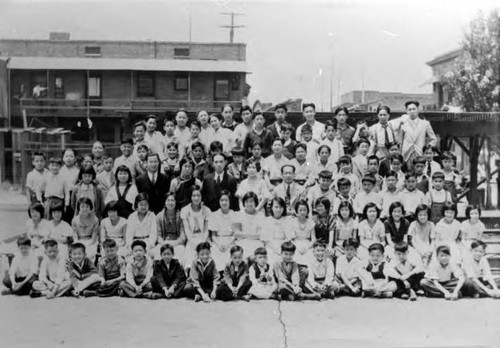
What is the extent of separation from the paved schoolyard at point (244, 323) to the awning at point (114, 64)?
1935mm

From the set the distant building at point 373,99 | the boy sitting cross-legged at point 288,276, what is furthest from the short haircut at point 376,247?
the distant building at point 373,99

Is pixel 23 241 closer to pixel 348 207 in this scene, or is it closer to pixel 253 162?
pixel 253 162

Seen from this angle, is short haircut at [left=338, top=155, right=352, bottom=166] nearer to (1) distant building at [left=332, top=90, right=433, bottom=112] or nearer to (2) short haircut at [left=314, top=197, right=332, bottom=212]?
(2) short haircut at [left=314, top=197, right=332, bottom=212]

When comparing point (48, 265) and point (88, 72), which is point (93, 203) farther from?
point (88, 72)

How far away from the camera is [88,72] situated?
4.84m

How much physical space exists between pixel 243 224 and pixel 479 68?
2555mm

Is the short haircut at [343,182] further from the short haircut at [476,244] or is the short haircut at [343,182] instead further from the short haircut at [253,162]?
the short haircut at [476,244]

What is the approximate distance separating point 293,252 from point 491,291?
168cm

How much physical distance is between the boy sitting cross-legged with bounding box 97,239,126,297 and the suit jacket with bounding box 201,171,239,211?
841mm

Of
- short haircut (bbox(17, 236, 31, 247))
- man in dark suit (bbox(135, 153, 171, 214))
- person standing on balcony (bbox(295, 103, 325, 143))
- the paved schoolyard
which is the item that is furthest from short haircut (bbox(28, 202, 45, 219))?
person standing on balcony (bbox(295, 103, 325, 143))

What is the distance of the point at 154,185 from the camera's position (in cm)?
477

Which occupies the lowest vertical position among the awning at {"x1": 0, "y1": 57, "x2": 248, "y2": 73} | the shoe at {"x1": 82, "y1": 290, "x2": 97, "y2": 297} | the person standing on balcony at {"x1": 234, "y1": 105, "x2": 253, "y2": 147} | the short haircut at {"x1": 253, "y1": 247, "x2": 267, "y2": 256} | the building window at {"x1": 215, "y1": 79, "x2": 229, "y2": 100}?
the shoe at {"x1": 82, "y1": 290, "x2": 97, "y2": 297}

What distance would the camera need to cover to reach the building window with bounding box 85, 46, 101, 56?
481 centimetres

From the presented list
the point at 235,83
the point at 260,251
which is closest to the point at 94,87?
the point at 235,83
